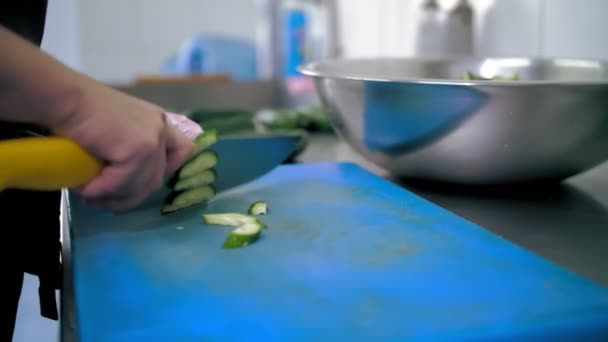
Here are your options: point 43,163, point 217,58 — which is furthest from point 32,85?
point 217,58

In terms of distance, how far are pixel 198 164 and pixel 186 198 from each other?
0.12 feet

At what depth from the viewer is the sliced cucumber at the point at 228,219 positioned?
1.96 feet

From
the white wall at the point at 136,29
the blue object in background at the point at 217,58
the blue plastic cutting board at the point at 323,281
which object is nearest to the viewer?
the blue plastic cutting board at the point at 323,281

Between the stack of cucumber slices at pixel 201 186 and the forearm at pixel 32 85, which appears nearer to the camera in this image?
the forearm at pixel 32 85

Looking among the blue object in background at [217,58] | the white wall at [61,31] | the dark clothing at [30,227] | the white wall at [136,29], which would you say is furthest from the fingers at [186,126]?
the white wall at [136,29]

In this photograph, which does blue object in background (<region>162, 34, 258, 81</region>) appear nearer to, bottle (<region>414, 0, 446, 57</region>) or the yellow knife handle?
bottle (<region>414, 0, 446, 57</region>)

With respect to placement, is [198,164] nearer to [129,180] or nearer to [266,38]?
[129,180]

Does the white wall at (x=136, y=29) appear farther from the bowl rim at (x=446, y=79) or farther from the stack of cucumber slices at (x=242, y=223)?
the stack of cucumber slices at (x=242, y=223)

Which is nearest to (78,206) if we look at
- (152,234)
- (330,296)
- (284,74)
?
(152,234)

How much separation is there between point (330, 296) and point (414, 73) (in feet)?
2.13

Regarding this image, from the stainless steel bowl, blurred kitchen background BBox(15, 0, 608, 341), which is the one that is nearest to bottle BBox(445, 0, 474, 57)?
blurred kitchen background BBox(15, 0, 608, 341)

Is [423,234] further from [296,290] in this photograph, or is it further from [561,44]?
[561,44]

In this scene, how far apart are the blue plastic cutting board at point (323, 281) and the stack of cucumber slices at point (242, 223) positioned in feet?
0.03

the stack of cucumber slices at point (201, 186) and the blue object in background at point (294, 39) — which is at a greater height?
the blue object in background at point (294, 39)
